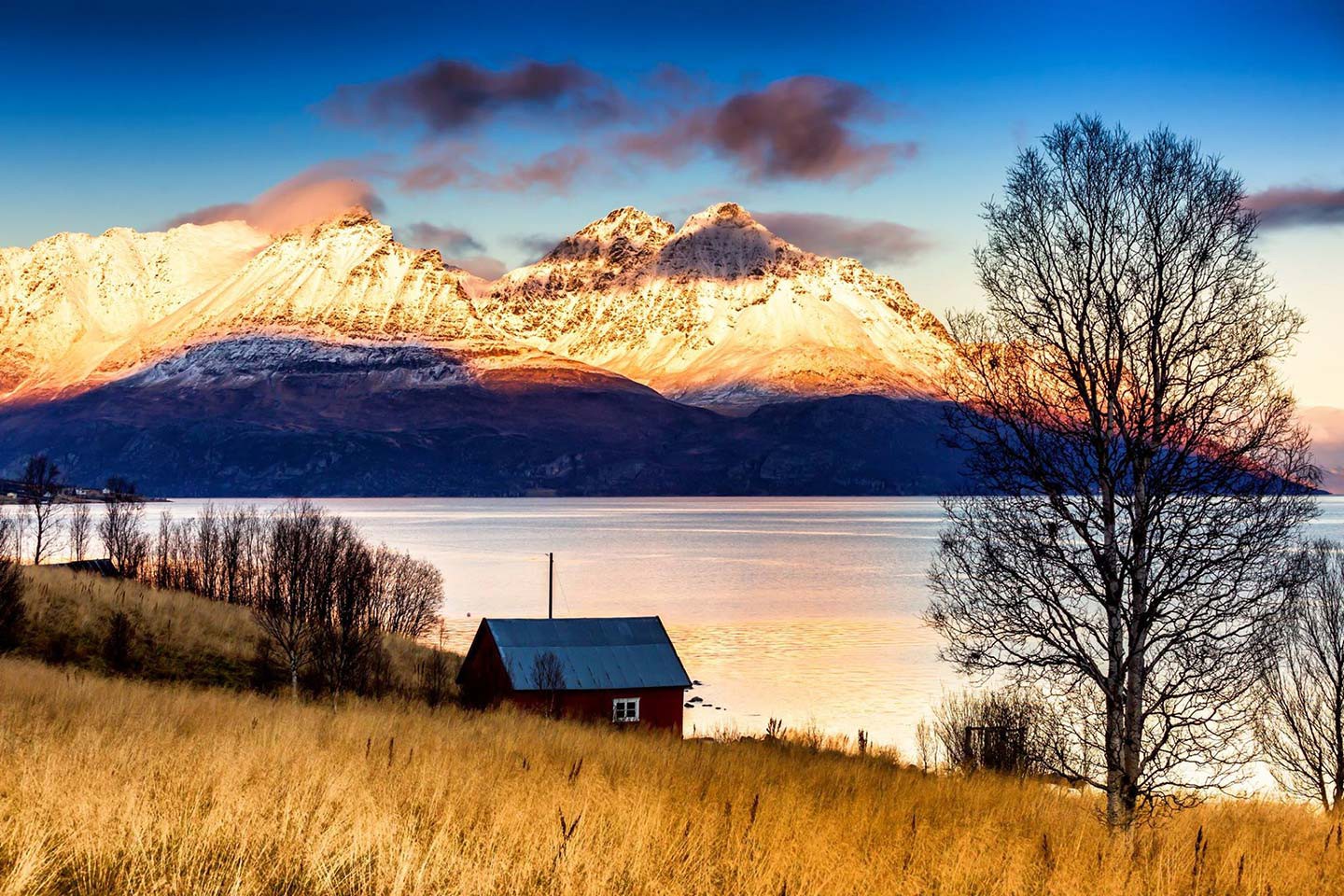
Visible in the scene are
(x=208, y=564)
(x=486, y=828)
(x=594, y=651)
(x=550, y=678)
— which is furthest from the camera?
(x=208, y=564)

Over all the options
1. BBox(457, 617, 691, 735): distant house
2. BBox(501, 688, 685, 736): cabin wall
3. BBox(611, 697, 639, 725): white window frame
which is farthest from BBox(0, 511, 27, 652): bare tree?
BBox(611, 697, 639, 725): white window frame

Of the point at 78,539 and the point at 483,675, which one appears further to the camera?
the point at 78,539

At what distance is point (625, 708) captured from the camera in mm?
39875

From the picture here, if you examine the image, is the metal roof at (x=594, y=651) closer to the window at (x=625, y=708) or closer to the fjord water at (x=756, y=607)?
the window at (x=625, y=708)

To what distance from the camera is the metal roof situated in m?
39.9

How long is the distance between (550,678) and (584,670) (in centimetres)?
175

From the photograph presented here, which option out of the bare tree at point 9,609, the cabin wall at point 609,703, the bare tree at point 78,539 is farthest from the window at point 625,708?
the bare tree at point 78,539

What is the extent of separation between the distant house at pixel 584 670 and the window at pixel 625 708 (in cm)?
3

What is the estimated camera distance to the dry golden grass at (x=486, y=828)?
6.02 m

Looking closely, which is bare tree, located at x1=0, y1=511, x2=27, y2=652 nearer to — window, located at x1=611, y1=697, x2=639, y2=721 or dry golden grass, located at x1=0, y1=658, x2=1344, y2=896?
window, located at x1=611, y1=697, x2=639, y2=721

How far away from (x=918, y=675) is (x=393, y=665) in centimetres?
2849

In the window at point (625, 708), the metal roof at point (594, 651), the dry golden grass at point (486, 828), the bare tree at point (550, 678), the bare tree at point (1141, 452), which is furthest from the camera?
the metal roof at point (594, 651)

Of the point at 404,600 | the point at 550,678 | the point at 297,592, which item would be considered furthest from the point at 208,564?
the point at 550,678

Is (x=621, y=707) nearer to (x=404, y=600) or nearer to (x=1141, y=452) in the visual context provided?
(x=1141, y=452)
